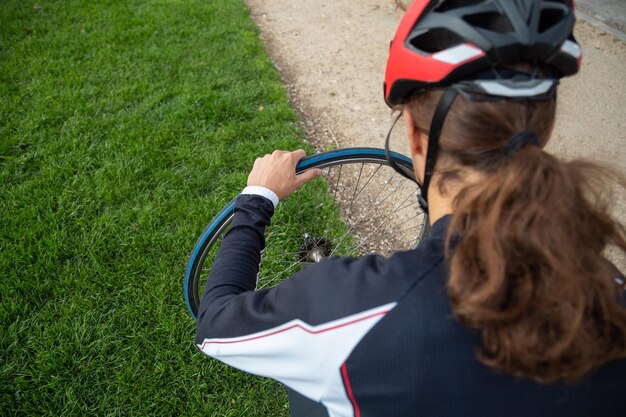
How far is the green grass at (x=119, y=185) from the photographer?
252 cm

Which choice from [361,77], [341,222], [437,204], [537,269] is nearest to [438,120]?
[437,204]

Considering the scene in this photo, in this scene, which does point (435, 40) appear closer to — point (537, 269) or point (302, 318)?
point (537, 269)

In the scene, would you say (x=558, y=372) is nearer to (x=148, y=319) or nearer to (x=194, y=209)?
Result: (x=148, y=319)

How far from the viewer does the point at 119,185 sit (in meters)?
3.46

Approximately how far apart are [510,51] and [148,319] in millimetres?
2316

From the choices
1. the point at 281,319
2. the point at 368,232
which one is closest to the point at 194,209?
the point at 368,232

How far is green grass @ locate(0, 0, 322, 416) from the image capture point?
99.1 inches

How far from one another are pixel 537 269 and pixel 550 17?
78cm

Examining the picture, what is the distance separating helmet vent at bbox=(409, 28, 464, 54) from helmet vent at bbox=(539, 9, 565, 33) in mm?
258

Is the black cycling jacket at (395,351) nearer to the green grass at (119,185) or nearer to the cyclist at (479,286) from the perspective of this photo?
the cyclist at (479,286)

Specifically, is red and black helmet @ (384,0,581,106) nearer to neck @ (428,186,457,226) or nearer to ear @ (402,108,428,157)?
ear @ (402,108,428,157)

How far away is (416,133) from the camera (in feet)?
4.44

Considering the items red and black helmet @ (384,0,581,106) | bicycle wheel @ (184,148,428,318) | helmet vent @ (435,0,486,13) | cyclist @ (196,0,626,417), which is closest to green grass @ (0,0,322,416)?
bicycle wheel @ (184,148,428,318)

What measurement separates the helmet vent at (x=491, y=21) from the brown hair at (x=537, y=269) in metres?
0.38
